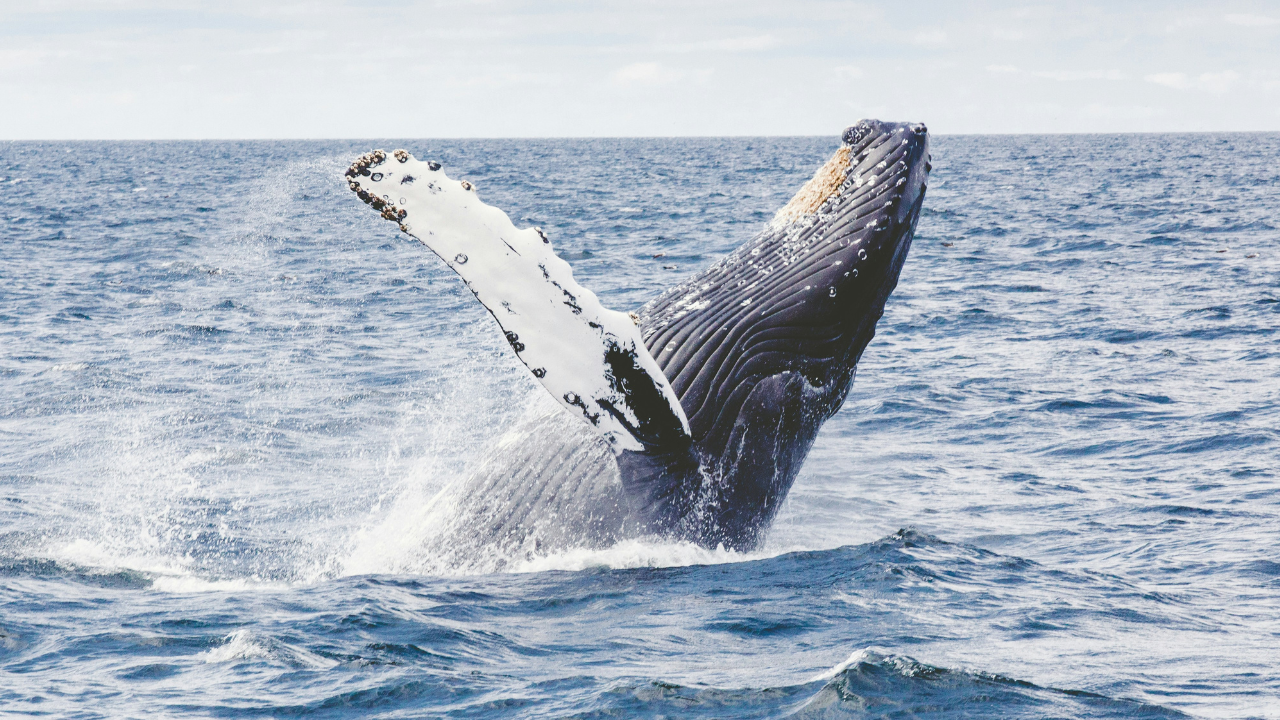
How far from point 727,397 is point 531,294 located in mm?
1574

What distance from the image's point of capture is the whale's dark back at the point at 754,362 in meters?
6.70

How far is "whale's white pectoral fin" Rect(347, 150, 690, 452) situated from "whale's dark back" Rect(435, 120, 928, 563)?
0.68 metres

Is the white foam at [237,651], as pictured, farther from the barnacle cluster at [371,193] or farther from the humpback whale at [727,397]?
the barnacle cluster at [371,193]

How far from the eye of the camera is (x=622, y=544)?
6.88 m

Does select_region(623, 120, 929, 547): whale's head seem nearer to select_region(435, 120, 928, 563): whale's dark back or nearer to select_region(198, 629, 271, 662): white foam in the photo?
select_region(435, 120, 928, 563): whale's dark back

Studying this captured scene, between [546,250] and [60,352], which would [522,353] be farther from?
[60,352]

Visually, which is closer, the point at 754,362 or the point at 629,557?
the point at 754,362

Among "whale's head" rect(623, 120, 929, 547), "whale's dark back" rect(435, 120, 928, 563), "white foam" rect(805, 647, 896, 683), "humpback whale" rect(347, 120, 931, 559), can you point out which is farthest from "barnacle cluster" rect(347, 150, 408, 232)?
"white foam" rect(805, 647, 896, 683)

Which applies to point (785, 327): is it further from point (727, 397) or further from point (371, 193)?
point (371, 193)

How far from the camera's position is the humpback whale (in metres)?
6.62

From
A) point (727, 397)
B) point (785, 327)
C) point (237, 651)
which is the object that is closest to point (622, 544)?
point (727, 397)

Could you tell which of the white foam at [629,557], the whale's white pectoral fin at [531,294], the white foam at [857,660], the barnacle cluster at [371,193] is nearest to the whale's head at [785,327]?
the white foam at [629,557]

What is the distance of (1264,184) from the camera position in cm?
5453

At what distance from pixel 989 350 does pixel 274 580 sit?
11782mm
